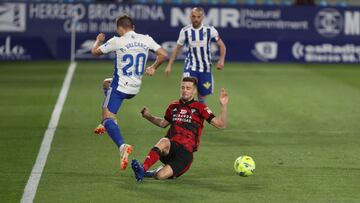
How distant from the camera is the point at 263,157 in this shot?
1393cm

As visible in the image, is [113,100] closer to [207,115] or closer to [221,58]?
[207,115]

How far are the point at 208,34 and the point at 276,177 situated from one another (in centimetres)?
521

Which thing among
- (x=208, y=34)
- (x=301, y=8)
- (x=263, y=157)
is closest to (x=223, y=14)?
(x=301, y=8)

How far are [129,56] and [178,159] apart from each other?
6.36 ft

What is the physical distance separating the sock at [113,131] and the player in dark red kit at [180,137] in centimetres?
58

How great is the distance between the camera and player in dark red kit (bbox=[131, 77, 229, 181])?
11727mm

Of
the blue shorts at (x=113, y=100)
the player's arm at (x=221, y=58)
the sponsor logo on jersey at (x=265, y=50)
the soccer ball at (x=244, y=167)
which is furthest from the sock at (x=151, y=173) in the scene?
the sponsor logo on jersey at (x=265, y=50)

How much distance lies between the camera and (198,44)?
17.0 meters

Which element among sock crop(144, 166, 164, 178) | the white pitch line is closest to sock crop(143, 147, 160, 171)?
sock crop(144, 166, 164, 178)

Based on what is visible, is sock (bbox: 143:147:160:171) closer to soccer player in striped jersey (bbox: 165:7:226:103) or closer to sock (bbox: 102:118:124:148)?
sock (bbox: 102:118:124:148)

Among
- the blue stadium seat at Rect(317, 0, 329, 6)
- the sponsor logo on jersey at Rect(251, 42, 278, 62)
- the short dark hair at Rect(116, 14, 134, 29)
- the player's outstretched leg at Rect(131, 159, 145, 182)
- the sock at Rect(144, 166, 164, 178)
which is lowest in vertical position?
the sponsor logo on jersey at Rect(251, 42, 278, 62)

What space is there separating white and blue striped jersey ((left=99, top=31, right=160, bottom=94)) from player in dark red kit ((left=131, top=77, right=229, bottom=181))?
957 mm

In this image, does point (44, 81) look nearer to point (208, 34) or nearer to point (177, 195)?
point (208, 34)

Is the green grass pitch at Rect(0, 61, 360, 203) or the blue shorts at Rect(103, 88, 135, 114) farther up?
the blue shorts at Rect(103, 88, 135, 114)
